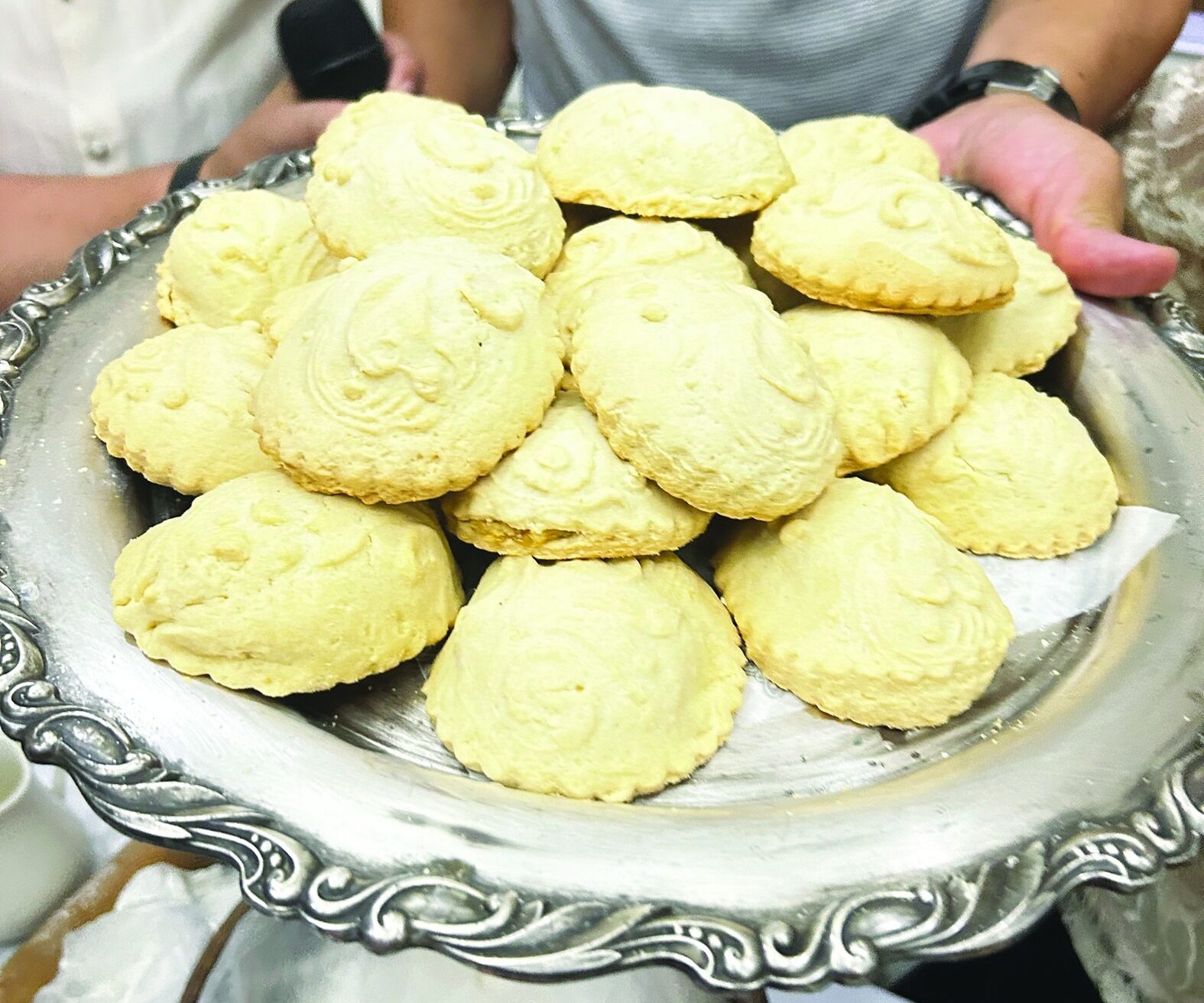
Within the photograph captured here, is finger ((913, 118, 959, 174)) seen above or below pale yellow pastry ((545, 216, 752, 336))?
below

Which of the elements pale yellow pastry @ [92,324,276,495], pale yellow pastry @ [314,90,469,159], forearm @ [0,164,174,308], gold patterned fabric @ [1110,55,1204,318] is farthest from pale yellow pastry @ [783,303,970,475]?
forearm @ [0,164,174,308]

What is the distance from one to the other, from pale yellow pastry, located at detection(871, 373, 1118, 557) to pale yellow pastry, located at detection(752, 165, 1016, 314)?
0.61 ft

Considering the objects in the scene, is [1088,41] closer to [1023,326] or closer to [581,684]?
[1023,326]

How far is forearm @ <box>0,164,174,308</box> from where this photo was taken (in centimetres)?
227

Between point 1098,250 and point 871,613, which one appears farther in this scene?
point 1098,250

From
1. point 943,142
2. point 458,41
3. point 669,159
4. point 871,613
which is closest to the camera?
point 871,613

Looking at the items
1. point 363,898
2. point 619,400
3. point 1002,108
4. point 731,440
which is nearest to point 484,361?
point 619,400

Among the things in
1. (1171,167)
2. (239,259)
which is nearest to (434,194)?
(239,259)

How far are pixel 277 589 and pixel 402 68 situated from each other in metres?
1.78

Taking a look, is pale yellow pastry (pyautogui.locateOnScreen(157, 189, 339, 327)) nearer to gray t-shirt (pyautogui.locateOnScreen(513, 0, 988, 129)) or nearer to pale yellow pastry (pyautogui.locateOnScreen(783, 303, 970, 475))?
pale yellow pastry (pyautogui.locateOnScreen(783, 303, 970, 475))

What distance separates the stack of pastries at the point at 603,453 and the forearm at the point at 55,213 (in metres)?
1.21

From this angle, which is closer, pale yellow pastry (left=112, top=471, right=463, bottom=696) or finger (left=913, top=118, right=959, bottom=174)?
pale yellow pastry (left=112, top=471, right=463, bottom=696)

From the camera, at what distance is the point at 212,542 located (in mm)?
1016

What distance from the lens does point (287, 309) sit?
4.15 feet
